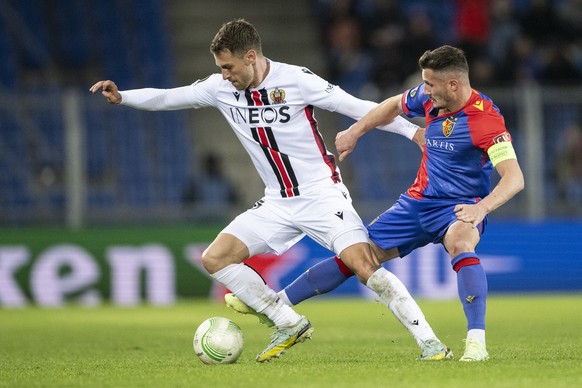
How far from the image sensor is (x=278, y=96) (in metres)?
7.83

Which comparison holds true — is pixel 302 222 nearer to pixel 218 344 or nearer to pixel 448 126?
pixel 218 344

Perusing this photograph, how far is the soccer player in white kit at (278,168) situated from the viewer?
7.69 m

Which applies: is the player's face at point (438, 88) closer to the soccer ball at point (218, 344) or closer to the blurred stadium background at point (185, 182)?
the soccer ball at point (218, 344)

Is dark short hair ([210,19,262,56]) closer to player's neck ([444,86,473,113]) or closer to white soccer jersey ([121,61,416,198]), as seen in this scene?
white soccer jersey ([121,61,416,198])

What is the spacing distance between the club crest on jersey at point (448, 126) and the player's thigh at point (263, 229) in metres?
1.24

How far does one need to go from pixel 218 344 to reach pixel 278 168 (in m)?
1.28

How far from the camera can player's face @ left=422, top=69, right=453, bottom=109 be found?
24.0 ft

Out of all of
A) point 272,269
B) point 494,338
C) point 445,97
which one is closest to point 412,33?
point 272,269

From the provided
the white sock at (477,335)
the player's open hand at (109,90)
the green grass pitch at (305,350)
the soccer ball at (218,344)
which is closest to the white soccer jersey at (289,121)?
the player's open hand at (109,90)

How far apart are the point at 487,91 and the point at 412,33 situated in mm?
2657

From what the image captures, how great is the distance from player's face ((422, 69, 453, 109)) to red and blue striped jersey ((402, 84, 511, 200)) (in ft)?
0.47

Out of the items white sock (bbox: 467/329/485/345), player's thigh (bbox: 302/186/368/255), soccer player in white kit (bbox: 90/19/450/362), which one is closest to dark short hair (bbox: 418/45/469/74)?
soccer player in white kit (bbox: 90/19/450/362)

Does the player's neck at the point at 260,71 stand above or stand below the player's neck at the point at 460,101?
above

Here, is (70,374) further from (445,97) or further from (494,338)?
(494,338)
